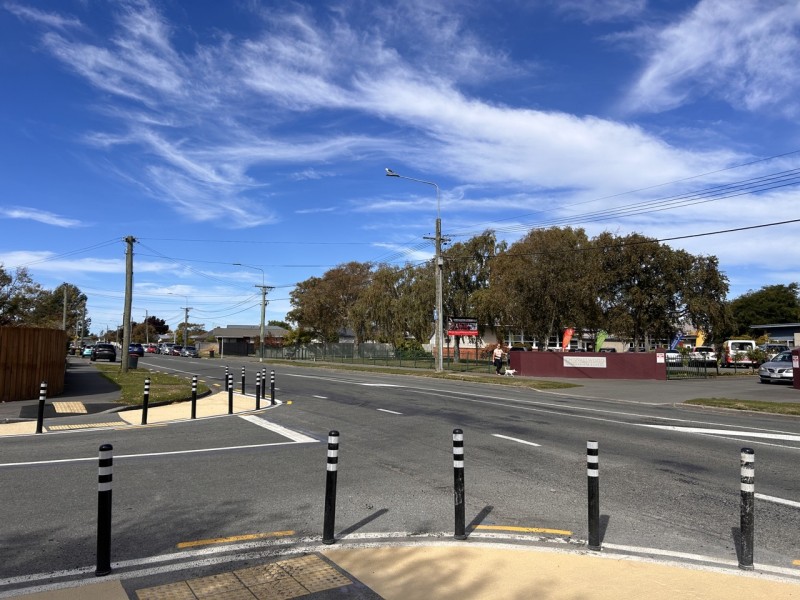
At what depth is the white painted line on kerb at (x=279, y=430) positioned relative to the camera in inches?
461

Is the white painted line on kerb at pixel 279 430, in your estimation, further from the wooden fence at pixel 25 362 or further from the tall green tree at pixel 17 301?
the tall green tree at pixel 17 301

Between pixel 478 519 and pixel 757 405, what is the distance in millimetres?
15791

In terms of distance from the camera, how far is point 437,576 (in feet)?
15.4

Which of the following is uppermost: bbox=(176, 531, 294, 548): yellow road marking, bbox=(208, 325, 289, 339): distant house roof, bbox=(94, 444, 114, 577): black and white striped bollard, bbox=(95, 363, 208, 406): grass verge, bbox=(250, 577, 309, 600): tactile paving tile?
bbox=(208, 325, 289, 339): distant house roof

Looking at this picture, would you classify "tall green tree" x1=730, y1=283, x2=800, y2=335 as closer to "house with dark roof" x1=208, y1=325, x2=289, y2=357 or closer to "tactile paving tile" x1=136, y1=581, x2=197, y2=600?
"house with dark roof" x1=208, y1=325, x2=289, y2=357

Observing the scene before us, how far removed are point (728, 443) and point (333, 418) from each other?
8709 mm

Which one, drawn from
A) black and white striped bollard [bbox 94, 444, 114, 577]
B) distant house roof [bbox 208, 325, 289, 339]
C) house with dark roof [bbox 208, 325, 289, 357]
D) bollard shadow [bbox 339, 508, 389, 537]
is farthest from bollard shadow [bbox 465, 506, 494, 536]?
distant house roof [bbox 208, 325, 289, 339]

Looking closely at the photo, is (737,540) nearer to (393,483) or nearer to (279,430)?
(393,483)

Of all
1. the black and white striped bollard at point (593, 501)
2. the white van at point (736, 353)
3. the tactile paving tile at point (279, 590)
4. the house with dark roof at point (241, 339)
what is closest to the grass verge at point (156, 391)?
the tactile paving tile at point (279, 590)

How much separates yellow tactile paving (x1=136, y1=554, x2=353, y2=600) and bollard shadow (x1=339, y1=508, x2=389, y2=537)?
0.90 metres

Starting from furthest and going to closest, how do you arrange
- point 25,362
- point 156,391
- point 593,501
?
point 156,391, point 25,362, point 593,501

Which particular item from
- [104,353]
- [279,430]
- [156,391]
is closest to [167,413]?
[279,430]

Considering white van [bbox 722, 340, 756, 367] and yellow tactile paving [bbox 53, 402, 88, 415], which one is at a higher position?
white van [bbox 722, 340, 756, 367]

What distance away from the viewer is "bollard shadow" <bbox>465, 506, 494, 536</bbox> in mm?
6027
